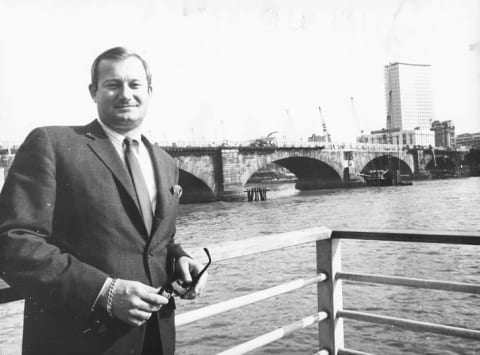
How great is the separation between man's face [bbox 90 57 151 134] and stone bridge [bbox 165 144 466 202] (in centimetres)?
2870

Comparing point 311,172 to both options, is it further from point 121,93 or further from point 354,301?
point 121,93

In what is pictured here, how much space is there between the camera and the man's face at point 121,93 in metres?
1.39

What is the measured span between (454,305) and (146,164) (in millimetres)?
7310

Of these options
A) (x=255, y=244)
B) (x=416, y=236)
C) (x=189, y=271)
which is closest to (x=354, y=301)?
(x=416, y=236)

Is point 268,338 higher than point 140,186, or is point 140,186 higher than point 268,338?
point 140,186

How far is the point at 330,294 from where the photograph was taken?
2.63 metres

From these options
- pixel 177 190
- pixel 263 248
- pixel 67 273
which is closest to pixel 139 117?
pixel 177 190

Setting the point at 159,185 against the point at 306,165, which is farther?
the point at 306,165

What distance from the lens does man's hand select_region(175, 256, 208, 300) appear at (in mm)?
1450

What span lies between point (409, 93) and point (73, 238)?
53.0m

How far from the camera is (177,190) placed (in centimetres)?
154

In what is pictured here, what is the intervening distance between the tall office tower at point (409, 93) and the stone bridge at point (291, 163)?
19.9 feet

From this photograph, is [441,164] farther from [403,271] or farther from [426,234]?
[426,234]

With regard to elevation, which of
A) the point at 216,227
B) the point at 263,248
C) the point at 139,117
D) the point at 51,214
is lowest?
the point at 216,227
